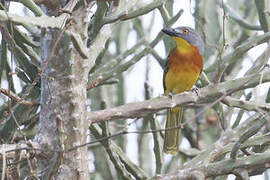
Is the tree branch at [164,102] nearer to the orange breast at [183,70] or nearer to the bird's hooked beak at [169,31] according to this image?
the bird's hooked beak at [169,31]

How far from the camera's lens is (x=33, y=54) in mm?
3859

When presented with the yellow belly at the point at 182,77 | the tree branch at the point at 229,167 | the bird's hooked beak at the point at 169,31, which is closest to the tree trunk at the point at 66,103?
the tree branch at the point at 229,167

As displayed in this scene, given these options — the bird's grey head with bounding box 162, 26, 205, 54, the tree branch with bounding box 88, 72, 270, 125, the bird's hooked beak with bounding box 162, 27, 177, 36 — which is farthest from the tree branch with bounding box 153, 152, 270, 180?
the bird's grey head with bounding box 162, 26, 205, 54

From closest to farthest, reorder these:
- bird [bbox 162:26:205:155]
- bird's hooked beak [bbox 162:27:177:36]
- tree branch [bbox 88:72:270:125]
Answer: tree branch [bbox 88:72:270:125], bird's hooked beak [bbox 162:27:177:36], bird [bbox 162:26:205:155]

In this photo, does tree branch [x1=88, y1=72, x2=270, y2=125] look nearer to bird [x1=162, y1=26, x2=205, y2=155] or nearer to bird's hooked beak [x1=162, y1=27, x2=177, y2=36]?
bird's hooked beak [x1=162, y1=27, x2=177, y2=36]

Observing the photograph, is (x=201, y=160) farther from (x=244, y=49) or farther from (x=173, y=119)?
(x=173, y=119)

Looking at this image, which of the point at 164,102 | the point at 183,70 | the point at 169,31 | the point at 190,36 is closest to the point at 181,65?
the point at 183,70

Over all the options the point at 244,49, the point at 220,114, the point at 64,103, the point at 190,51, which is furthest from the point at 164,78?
the point at 64,103

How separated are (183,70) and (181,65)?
0.06 m

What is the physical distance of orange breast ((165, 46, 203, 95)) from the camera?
231 inches

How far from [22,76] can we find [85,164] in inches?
34.8

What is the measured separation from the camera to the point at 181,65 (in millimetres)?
5934

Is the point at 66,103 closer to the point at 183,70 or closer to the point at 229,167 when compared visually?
the point at 229,167

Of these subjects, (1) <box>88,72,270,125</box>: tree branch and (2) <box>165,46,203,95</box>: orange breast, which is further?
(2) <box>165,46,203,95</box>: orange breast
